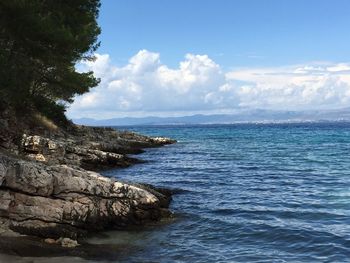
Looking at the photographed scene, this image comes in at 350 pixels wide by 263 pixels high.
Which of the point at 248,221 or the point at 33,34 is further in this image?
the point at 33,34

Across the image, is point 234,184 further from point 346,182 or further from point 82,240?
point 82,240

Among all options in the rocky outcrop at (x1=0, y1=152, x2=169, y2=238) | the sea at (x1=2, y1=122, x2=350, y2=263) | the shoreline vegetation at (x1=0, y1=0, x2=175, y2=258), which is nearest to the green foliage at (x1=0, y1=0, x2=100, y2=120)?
the shoreline vegetation at (x1=0, y1=0, x2=175, y2=258)

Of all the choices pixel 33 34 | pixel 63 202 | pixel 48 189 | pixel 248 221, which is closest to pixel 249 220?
pixel 248 221

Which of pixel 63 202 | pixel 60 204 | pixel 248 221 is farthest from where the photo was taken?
pixel 248 221

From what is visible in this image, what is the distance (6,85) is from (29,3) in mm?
4043

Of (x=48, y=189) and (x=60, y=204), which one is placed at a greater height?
(x=48, y=189)

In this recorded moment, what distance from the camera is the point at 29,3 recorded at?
64.5 ft

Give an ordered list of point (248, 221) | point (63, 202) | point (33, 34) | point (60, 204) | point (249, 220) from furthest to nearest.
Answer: point (33, 34), point (249, 220), point (248, 221), point (63, 202), point (60, 204)

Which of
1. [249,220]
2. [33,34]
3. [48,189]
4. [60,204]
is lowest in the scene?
[249,220]

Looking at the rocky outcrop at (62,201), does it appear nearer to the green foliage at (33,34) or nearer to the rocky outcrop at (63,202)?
the rocky outcrop at (63,202)

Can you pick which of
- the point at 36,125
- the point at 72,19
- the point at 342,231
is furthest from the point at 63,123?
the point at 342,231

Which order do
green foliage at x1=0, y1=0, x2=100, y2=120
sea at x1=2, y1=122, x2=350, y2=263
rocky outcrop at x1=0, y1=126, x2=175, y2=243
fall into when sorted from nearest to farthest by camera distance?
1. sea at x1=2, y1=122, x2=350, y2=263
2. rocky outcrop at x1=0, y1=126, x2=175, y2=243
3. green foliage at x1=0, y1=0, x2=100, y2=120

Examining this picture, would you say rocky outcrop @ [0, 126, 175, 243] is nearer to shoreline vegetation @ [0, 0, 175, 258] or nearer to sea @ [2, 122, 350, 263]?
shoreline vegetation @ [0, 0, 175, 258]

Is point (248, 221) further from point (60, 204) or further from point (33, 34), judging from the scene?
point (33, 34)
